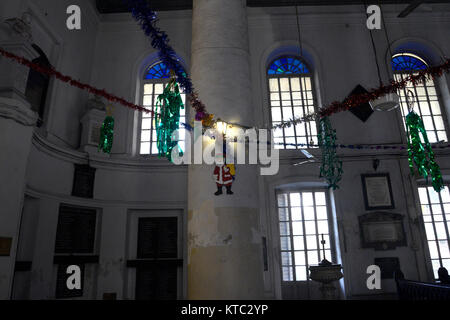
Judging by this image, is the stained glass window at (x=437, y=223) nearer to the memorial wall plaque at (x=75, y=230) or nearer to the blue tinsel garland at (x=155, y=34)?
the blue tinsel garland at (x=155, y=34)

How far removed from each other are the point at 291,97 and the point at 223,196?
5.07 meters

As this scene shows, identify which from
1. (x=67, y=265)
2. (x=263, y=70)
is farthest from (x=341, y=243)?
(x=67, y=265)

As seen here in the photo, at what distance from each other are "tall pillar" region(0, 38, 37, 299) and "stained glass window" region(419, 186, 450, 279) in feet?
25.8

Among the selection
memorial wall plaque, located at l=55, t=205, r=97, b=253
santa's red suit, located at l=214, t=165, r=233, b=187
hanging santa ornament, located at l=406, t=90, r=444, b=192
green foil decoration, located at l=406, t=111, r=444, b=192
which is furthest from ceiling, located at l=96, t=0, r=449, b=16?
santa's red suit, located at l=214, t=165, r=233, b=187

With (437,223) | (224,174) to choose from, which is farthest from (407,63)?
(224,174)

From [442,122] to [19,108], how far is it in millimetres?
8979

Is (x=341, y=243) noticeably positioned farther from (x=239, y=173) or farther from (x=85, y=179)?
(x=85, y=179)

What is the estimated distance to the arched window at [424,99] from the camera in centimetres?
808

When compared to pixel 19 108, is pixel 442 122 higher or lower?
higher

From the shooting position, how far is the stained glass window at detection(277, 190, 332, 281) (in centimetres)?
729

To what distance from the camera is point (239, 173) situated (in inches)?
170

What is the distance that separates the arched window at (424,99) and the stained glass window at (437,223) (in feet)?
4.51

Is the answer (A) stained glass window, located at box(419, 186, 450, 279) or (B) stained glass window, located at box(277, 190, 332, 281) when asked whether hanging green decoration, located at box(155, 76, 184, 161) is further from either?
(A) stained glass window, located at box(419, 186, 450, 279)

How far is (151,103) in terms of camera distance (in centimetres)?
846
